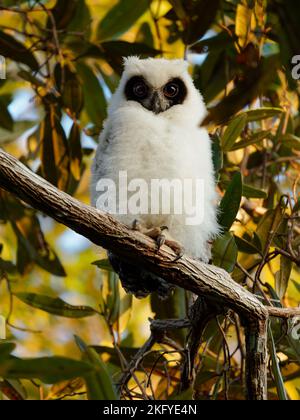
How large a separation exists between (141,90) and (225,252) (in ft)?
3.35

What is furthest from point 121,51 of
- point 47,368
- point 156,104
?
point 47,368

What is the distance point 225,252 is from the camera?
3.08m

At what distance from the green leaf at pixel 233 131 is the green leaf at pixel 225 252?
23.2 inches

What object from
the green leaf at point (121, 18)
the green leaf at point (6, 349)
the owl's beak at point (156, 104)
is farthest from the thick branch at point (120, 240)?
the green leaf at point (121, 18)

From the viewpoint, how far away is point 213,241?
3.26 meters

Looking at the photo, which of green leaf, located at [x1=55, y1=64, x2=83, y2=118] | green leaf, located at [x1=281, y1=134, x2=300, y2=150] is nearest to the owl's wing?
green leaf, located at [x1=55, y1=64, x2=83, y2=118]

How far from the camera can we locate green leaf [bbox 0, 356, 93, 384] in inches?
60.7

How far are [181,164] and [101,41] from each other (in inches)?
63.3

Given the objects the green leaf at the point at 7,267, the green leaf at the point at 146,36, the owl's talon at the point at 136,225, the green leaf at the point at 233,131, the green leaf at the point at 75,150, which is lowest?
the owl's talon at the point at 136,225

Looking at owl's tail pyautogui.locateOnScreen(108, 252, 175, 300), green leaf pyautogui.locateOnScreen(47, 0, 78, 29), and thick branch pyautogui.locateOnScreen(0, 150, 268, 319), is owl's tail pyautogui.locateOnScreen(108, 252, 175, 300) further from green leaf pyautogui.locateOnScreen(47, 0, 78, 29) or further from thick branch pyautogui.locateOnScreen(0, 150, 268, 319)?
green leaf pyautogui.locateOnScreen(47, 0, 78, 29)

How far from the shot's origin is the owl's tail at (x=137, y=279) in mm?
3232

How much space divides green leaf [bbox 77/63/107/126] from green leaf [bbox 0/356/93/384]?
2957 mm

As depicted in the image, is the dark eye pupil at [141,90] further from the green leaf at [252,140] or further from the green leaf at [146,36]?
the green leaf at [146,36]

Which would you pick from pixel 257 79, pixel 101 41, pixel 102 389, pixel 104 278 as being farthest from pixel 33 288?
pixel 257 79
